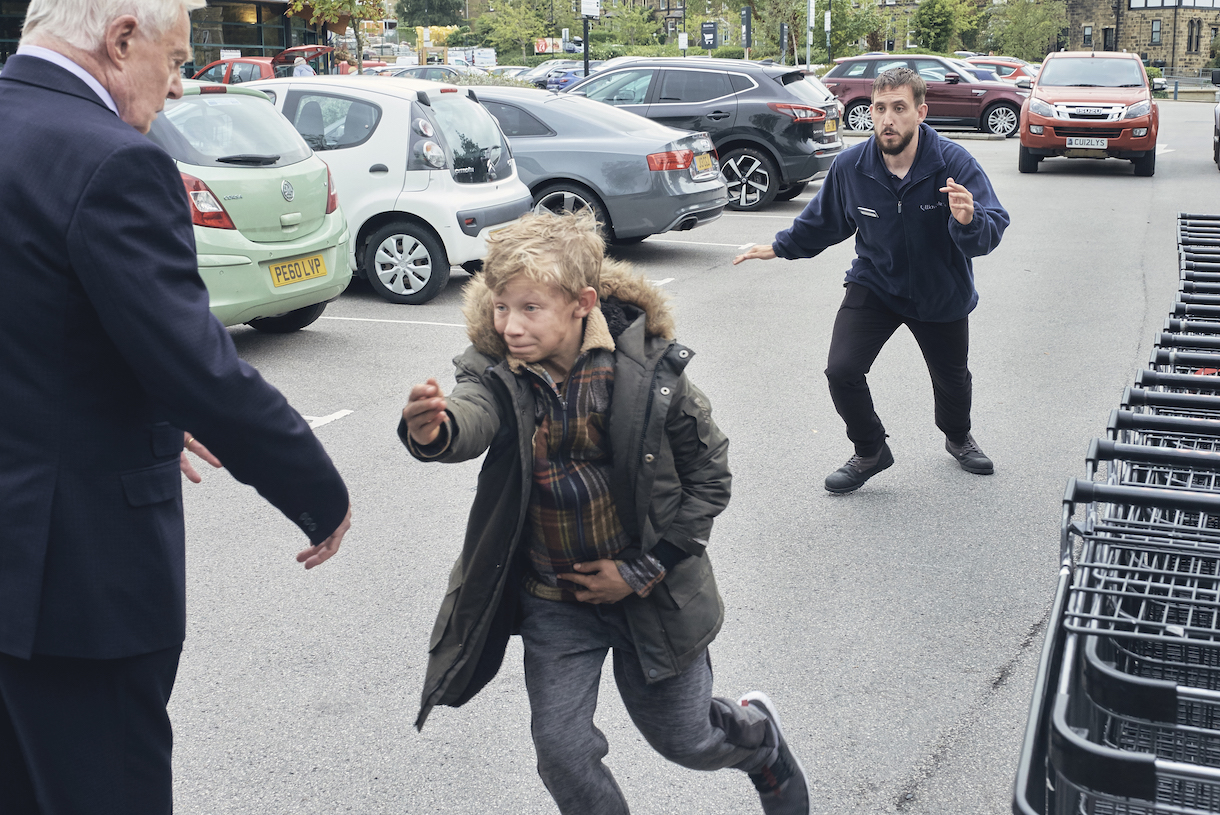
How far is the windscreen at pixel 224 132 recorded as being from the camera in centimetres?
756

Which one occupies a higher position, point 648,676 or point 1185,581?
point 1185,581

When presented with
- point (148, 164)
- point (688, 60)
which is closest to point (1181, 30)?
point (688, 60)

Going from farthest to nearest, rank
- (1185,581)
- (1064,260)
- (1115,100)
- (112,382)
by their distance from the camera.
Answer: (1115,100), (1064,260), (112,382), (1185,581)

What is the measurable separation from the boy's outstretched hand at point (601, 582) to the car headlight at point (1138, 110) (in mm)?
17932

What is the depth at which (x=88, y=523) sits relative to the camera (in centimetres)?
201

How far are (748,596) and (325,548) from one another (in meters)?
2.47

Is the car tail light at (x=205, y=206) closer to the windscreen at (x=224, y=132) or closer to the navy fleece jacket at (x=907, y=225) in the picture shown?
the windscreen at (x=224, y=132)

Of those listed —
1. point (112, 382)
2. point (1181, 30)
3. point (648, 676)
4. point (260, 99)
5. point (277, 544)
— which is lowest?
point (277, 544)

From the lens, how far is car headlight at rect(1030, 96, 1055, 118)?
721 inches

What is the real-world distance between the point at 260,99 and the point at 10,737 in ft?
21.8

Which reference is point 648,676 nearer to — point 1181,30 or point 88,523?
point 88,523

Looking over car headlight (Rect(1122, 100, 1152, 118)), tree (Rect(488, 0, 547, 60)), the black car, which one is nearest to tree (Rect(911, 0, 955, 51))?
tree (Rect(488, 0, 547, 60))

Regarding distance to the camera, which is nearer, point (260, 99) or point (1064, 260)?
point (260, 99)

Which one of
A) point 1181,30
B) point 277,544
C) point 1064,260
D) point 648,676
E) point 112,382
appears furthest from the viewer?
point 1181,30
